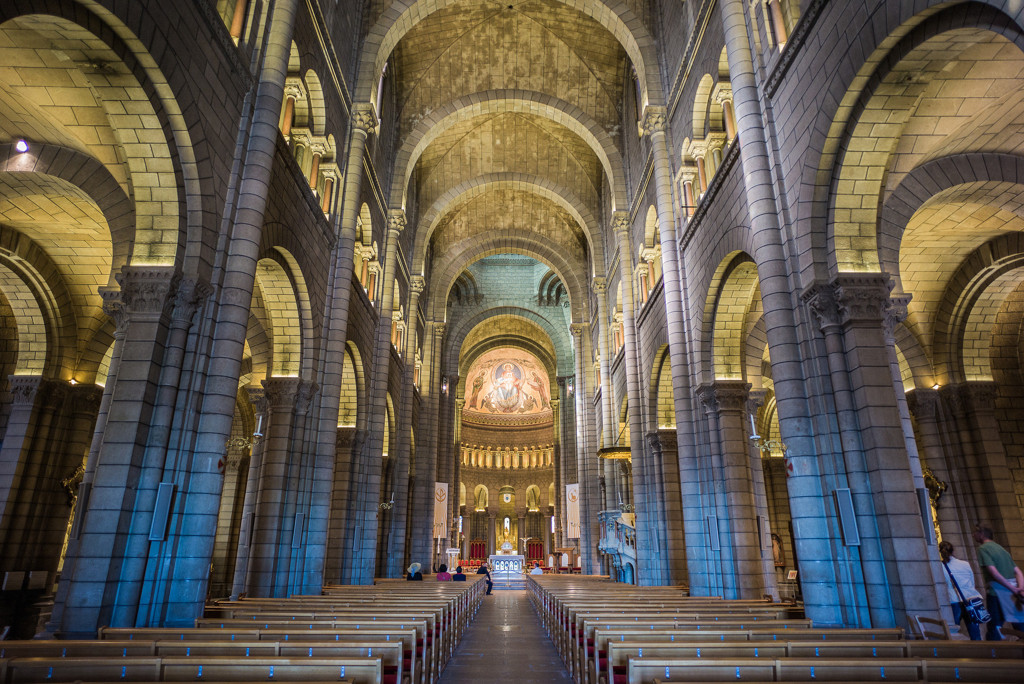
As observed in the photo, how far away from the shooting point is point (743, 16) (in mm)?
10531

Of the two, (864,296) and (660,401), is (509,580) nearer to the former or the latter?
(660,401)

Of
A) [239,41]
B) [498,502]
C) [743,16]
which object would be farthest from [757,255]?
[498,502]

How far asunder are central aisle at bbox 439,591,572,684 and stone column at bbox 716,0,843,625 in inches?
142

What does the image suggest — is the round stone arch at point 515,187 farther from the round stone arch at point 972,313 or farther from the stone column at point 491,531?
the stone column at point 491,531

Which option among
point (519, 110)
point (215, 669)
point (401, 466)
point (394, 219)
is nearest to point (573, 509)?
point (401, 466)

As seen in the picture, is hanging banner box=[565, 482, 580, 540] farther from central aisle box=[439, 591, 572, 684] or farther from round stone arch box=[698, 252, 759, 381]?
round stone arch box=[698, 252, 759, 381]

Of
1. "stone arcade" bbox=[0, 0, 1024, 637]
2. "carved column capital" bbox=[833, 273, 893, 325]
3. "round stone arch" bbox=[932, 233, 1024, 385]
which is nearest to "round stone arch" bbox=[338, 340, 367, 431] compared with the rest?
"stone arcade" bbox=[0, 0, 1024, 637]

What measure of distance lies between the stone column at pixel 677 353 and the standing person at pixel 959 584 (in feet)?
20.2

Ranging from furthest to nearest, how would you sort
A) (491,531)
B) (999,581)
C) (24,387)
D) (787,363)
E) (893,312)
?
1. (491,531)
2. (24,387)
3. (787,363)
4. (893,312)
5. (999,581)

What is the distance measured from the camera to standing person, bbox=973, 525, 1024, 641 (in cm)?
688

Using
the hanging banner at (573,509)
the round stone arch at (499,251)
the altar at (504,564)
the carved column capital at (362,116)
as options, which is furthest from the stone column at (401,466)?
the altar at (504,564)

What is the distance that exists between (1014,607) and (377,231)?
1789 cm

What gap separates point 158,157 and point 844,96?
939 centimetres

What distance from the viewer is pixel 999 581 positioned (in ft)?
22.6
